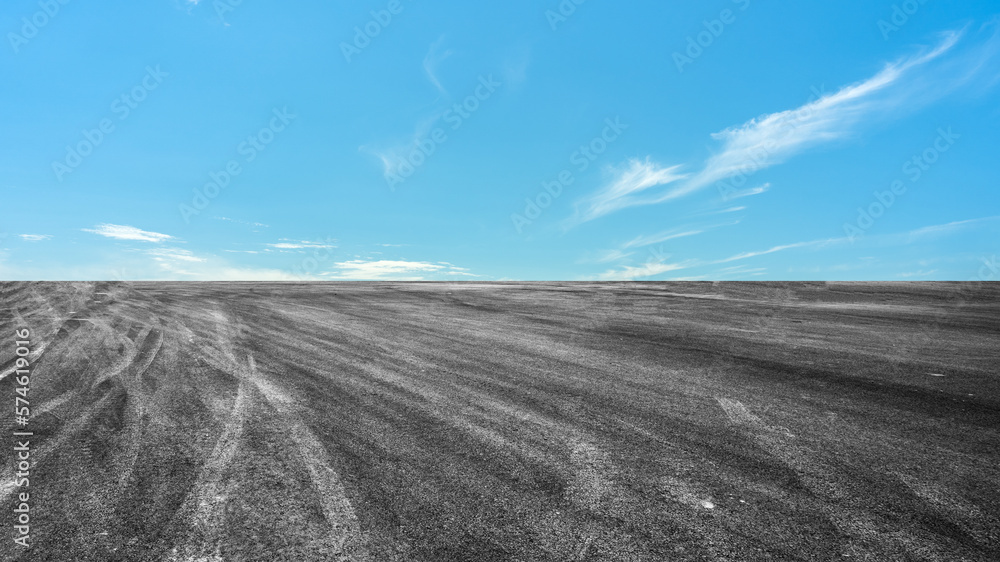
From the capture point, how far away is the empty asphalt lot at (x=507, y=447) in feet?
9.05

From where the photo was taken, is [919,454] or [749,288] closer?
[919,454]

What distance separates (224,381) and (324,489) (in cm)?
344

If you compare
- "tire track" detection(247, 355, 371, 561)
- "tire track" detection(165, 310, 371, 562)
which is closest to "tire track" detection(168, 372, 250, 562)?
"tire track" detection(165, 310, 371, 562)

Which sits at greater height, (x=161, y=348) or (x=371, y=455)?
(x=161, y=348)

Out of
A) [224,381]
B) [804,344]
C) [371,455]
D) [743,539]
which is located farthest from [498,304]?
[743,539]

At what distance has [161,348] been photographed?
770 centimetres

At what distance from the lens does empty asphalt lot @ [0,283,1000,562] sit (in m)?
2.76

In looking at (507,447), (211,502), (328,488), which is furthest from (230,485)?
(507,447)

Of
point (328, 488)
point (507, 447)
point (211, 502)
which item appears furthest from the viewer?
point (507, 447)

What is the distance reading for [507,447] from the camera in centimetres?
395

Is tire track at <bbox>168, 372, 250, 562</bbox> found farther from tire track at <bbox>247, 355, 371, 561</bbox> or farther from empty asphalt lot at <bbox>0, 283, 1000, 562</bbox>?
tire track at <bbox>247, 355, 371, 561</bbox>

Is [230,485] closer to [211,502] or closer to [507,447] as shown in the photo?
[211,502]

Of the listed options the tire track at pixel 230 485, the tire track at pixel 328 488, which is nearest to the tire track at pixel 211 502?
the tire track at pixel 230 485

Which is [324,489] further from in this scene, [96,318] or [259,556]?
[96,318]
